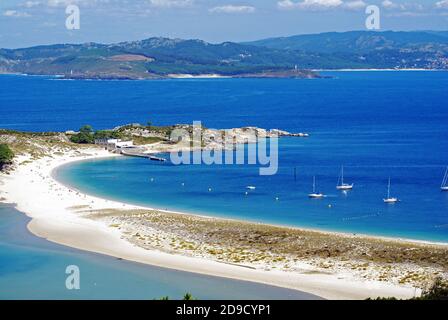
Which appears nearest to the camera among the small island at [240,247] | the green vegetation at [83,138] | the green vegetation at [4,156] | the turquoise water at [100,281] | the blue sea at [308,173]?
the turquoise water at [100,281]

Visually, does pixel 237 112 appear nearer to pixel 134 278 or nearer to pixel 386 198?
pixel 386 198

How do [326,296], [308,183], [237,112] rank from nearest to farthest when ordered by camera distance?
[326,296] < [308,183] < [237,112]

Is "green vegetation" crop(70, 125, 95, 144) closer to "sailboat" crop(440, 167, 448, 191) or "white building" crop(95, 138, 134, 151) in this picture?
"white building" crop(95, 138, 134, 151)

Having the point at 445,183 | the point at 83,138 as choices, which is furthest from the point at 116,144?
the point at 445,183

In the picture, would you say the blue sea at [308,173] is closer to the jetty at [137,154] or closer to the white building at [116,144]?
the jetty at [137,154]

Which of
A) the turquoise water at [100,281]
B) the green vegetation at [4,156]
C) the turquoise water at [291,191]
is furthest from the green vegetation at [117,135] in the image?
the turquoise water at [100,281]
